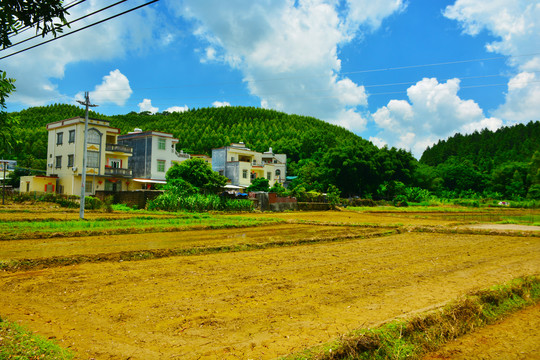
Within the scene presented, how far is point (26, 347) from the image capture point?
12.8ft

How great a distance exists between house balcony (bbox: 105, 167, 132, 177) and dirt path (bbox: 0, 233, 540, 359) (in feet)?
114

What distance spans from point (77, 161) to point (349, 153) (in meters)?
37.0

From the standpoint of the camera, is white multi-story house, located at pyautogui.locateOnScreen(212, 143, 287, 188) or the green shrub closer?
the green shrub

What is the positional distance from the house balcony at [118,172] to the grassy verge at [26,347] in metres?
39.6

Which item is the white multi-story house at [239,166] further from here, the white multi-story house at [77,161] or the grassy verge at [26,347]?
the grassy verge at [26,347]

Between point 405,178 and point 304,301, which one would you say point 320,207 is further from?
point 304,301

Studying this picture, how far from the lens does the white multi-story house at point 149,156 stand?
4497 cm

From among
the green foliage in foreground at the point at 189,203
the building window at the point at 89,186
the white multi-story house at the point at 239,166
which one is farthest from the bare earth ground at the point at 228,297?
the white multi-story house at the point at 239,166

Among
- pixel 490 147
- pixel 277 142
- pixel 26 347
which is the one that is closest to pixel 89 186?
pixel 26 347

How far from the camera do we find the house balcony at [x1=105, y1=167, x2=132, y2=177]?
41.2 metres

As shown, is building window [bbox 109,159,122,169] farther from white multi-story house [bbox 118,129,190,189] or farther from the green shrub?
the green shrub

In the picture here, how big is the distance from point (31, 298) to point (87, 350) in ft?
8.49

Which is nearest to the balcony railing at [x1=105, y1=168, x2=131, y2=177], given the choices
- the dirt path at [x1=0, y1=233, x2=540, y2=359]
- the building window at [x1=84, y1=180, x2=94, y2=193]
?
the building window at [x1=84, y1=180, x2=94, y2=193]

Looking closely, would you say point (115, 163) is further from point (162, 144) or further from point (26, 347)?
point (26, 347)
